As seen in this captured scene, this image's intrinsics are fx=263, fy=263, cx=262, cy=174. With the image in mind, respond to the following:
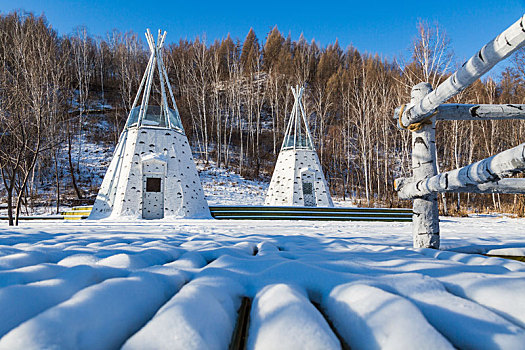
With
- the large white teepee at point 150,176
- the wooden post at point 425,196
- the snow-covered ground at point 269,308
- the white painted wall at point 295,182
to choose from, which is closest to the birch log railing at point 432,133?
the wooden post at point 425,196

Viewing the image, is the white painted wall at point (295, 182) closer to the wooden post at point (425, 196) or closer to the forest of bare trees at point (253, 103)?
the forest of bare trees at point (253, 103)

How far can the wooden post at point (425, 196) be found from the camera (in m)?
2.14

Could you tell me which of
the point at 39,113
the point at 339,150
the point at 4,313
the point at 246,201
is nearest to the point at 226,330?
the point at 4,313

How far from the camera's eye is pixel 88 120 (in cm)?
2455

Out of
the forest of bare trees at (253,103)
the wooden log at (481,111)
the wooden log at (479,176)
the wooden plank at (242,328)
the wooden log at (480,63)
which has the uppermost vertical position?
the forest of bare trees at (253,103)

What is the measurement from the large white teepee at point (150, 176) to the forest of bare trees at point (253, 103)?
17.8 feet

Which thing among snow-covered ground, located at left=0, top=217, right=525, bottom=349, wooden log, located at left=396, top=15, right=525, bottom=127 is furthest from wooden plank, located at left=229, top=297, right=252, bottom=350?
wooden log, located at left=396, top=15, right=525, bottom=127

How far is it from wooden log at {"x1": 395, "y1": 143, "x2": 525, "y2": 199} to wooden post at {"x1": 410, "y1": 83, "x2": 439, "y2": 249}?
10 cm

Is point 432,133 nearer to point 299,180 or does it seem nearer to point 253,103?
point 299,180

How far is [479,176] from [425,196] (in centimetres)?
88

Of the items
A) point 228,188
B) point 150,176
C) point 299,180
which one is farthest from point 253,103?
point 150,176

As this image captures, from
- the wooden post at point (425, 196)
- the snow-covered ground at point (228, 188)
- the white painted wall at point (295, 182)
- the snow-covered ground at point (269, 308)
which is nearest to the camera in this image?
the snow-covered ground at point (269, 308)

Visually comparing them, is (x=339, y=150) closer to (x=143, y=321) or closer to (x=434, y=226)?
(x=434, y=226)

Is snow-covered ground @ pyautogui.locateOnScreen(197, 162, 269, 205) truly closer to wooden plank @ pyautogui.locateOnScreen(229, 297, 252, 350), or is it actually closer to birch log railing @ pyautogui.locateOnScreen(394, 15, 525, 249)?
birch log railing @ pyautogui.locateOnScreen(394, 15, 525, 249)
